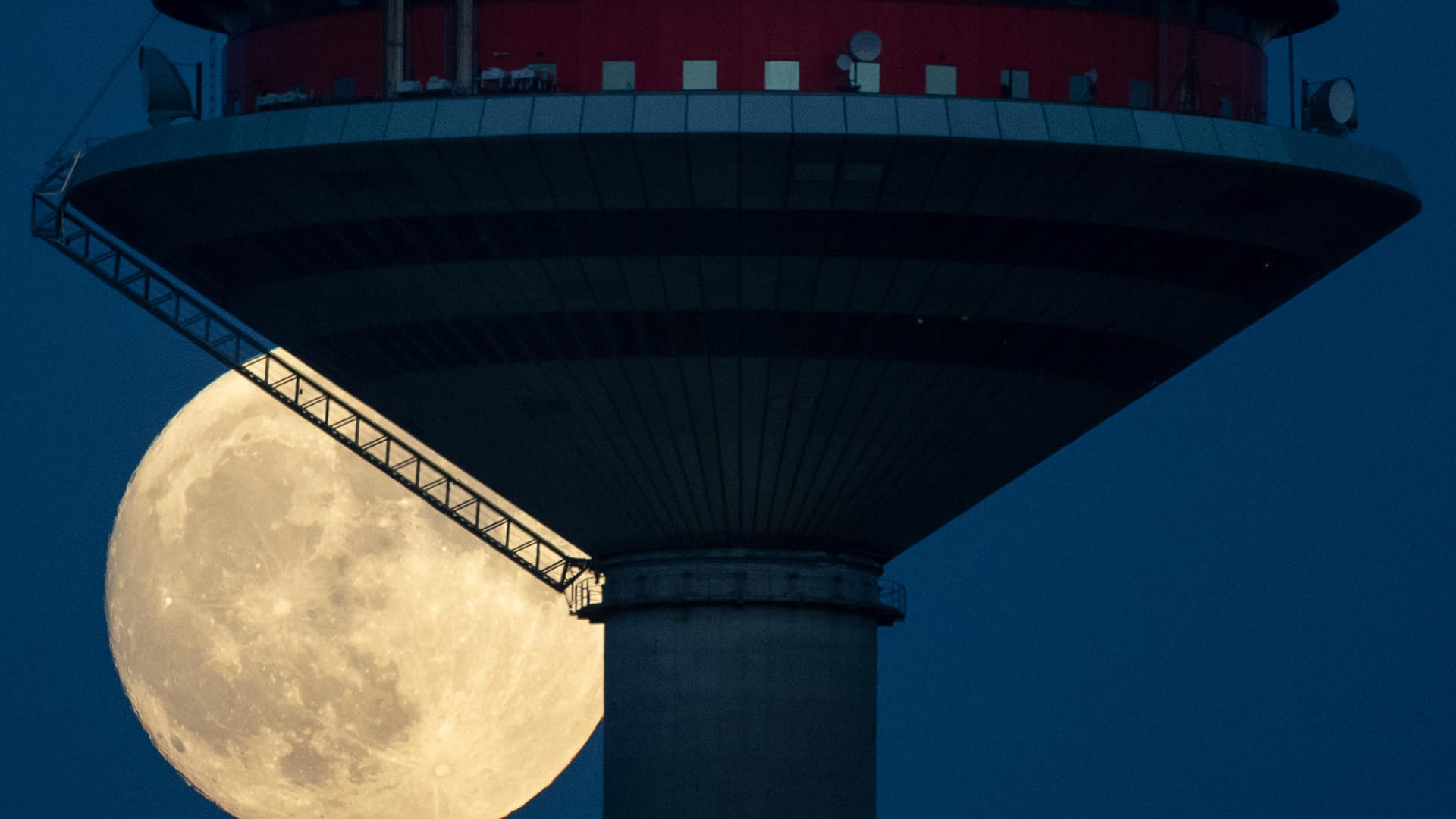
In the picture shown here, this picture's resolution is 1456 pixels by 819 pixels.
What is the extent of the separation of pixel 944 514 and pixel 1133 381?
14.8 ft

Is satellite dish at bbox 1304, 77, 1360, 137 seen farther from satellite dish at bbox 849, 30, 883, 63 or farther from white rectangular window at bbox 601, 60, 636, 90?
white rectangular window at bbox 601, 60, 636, 90

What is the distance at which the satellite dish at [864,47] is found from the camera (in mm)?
53312

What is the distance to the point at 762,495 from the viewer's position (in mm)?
59562

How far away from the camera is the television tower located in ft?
174

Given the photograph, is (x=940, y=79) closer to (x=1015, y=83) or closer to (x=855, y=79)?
(x=1015, y=83)

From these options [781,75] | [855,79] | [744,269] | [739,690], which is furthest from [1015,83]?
[739,690]

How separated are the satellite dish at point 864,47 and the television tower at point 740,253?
48 mm

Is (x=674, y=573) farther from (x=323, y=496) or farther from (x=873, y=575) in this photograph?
(x=323, y=496)

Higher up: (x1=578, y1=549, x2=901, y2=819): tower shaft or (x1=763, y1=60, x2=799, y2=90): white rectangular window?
(x1=763, y1=60, x2=799, y2=90): white rectangular window

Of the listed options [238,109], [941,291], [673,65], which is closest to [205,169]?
[238,109]

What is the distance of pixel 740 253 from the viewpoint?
5438cm

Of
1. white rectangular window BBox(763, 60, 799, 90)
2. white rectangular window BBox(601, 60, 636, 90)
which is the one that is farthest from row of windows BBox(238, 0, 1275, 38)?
white rectangular window BBox(601, 60, 636, 90)

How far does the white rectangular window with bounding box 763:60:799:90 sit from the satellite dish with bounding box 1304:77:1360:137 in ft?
29.7

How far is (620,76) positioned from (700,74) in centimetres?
132
